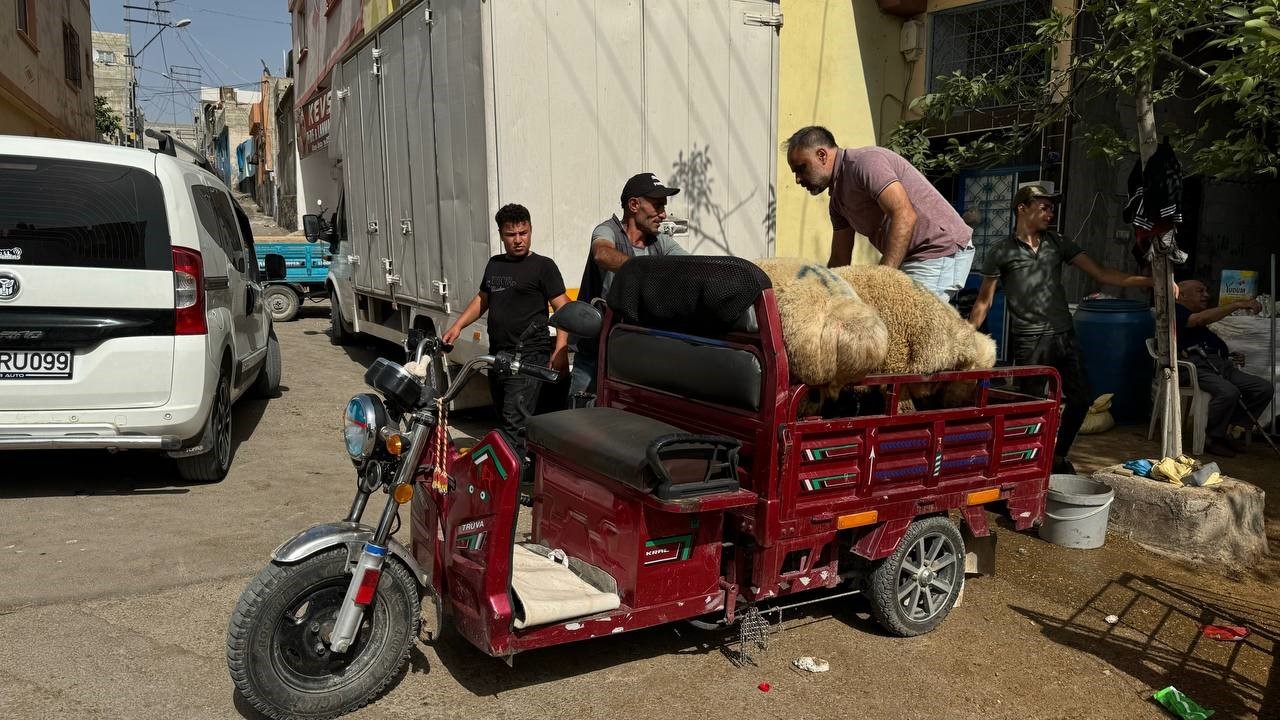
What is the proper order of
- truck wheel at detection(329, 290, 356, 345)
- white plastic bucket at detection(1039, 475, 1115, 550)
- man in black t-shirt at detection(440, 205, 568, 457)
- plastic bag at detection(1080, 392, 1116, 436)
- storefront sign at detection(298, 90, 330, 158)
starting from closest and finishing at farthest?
white plastic bucket at detection(1039, 475, 1115, 550), man in black t-shirt at detection(440, 205, 568, 457), plastic bag at detection(1080, 392, 1116, 436), truck wheel at detection(329, 290, 356, 345), storefront sign at detection(298, 90, 330, 158)

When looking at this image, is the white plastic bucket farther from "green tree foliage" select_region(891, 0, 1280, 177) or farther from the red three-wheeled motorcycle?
"green tree foliage" select_region(891, 0, 1280, 177)

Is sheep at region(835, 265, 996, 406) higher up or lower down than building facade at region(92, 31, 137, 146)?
lower down

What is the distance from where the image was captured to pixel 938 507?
3682 mm

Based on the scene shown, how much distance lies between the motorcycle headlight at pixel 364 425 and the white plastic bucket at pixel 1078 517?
359cm

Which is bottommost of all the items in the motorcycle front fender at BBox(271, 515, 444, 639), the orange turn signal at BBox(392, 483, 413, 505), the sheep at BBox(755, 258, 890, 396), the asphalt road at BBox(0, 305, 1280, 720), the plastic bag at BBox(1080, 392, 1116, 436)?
the asphalt road at BBox(0, 305, 1280, 720)

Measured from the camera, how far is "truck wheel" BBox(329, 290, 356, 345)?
1144 centimetres

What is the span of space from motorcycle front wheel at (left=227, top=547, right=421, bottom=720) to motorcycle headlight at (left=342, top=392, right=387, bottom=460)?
1.05 feet


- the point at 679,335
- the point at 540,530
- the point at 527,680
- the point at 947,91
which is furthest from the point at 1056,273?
the point at 527,680

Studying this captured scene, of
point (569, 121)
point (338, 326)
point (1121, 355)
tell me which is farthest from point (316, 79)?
point (1121, 355)

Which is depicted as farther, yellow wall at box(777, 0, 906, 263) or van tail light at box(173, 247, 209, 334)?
yellow wall at box(777, 0, 906, 263)

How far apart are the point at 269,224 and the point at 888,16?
89.8 ft

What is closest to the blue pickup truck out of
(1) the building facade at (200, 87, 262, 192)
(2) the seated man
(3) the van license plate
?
(3) the van license plate

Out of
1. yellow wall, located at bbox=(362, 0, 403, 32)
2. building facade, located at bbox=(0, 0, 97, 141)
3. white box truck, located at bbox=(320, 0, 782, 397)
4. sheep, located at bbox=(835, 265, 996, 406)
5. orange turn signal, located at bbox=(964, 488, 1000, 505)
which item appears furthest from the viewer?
yellow wall, located at bbox=(362, 0, 403, 32)

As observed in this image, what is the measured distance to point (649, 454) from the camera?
2.95m
